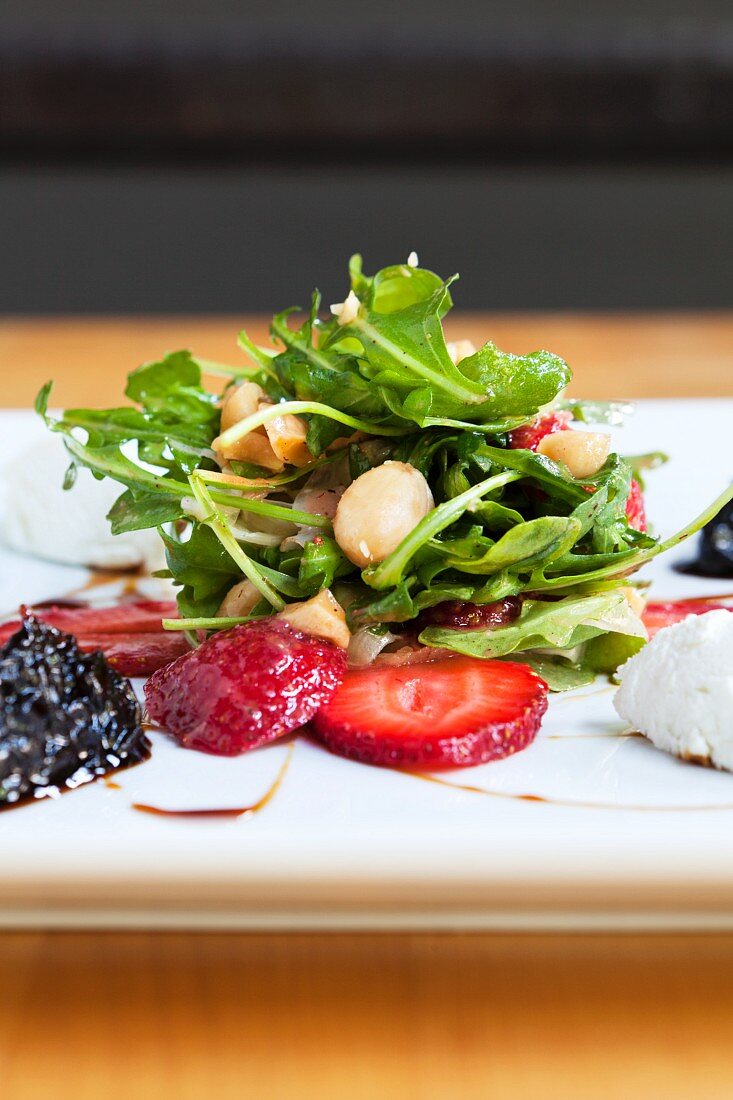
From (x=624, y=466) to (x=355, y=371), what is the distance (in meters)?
0.39

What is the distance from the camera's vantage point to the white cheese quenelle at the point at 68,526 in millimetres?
2064

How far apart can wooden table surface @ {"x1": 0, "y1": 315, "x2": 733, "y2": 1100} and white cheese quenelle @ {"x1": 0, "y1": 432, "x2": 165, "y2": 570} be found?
1014 millimetres

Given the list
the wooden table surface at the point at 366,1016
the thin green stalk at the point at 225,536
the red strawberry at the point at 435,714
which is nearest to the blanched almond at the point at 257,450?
the thin green stalk at the point at 225,536

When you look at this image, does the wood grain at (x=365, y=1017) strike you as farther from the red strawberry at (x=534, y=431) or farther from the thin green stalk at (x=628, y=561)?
the red strawberry at (x=534, y=431)

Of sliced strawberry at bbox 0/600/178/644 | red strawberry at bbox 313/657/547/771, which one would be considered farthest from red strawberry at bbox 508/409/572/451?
sliced strawberry at bbox 0/600/178/644

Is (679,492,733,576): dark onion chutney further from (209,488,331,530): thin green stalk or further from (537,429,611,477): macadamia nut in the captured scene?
(209,488,331,530): thin green stalk

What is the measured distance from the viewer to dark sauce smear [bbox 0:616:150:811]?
3.74 feet

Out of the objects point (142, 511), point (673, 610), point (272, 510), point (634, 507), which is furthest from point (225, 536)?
point (673, 610)

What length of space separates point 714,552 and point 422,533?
73 cm

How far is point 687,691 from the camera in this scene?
3.97 feet

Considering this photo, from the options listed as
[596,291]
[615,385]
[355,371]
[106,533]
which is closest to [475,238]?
[596,291]

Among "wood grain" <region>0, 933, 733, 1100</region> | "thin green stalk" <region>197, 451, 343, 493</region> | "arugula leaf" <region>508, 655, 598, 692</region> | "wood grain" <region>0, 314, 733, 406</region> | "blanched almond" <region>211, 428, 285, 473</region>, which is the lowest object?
"wood grain" <region>0, 933, 733, 1100</region>

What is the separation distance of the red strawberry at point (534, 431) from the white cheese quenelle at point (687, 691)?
40 centimetres

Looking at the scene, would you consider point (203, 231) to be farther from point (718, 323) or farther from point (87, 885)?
point (87, 885)
